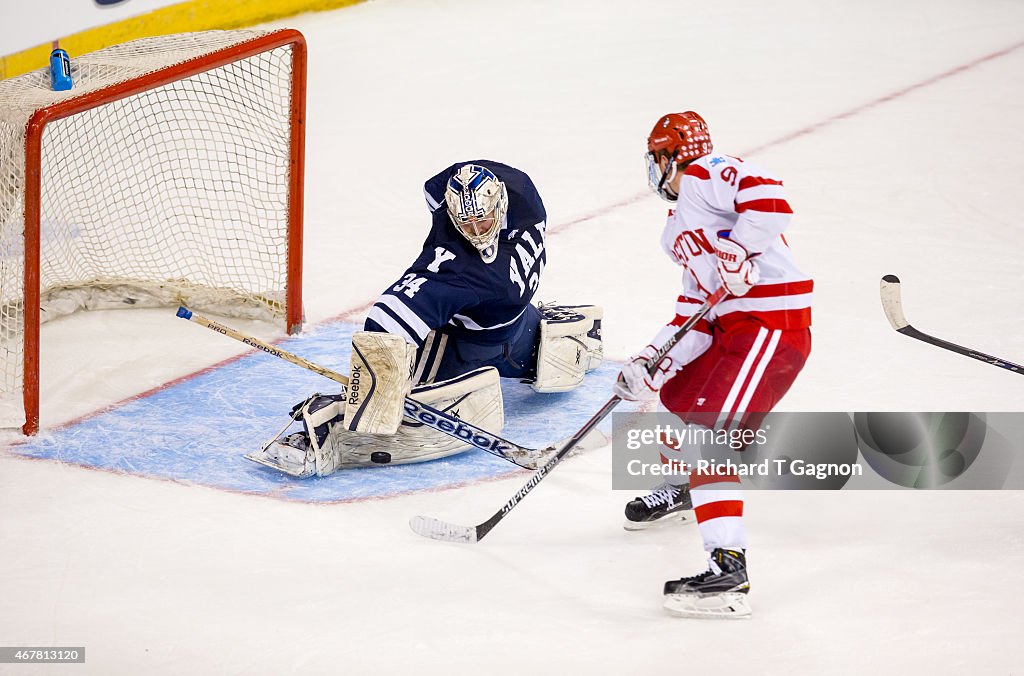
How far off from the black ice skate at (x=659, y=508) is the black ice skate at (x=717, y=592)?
388 mm

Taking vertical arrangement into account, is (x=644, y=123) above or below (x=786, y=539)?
above

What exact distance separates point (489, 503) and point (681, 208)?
824 mm

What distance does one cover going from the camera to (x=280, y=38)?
3855 mm

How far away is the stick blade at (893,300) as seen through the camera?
9.91ft

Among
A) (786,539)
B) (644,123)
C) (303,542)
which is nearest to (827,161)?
(644,123)

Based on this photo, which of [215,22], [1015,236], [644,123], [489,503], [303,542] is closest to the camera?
[303,542]

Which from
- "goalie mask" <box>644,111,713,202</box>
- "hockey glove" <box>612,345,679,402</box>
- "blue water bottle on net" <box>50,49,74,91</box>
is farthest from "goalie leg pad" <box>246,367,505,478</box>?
"blue water bottle on net" <box>50,49,74,91</box>

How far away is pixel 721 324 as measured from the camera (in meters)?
2.73

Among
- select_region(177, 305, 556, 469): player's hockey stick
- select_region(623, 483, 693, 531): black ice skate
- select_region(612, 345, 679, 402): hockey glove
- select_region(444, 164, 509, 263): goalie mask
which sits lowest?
select_region(623, 483, 693, 531): black ice skate

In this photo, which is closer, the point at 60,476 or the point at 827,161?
the point at 60,476

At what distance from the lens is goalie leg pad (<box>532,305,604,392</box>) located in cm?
354

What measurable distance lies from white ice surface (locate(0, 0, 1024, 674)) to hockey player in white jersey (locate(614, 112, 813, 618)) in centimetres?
14

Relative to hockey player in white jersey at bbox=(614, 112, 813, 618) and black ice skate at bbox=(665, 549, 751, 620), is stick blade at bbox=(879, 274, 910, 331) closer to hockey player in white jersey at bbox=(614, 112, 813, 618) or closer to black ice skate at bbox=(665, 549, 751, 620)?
hockey player in white jersey at bbox=(614, 112, 813, 618)

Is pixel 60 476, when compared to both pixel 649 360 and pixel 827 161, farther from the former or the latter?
pixel 827 161
